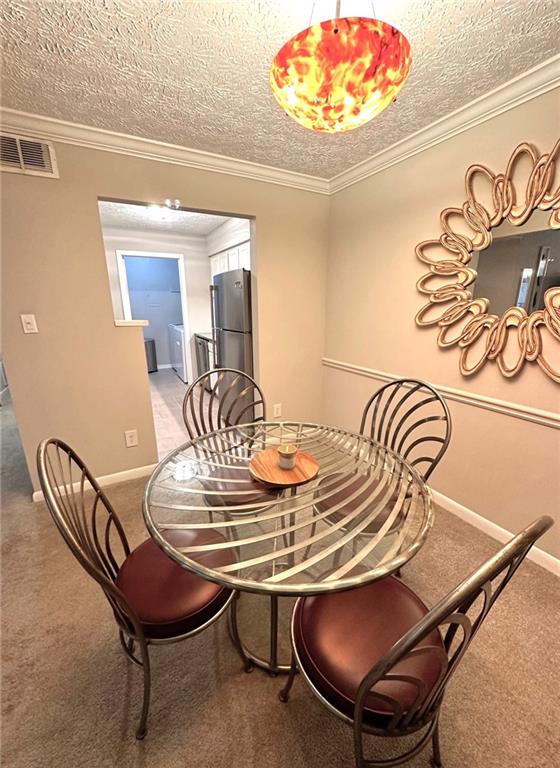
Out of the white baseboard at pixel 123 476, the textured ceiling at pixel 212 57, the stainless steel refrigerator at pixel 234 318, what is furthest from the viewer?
the stainless steel refrigerator at pixel 234 318

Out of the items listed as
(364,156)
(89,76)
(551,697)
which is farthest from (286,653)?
(364,156)

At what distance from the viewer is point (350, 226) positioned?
252cm

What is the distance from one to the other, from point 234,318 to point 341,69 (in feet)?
7.42

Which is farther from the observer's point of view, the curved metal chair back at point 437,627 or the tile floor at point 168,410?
the tile floor at point 168,410

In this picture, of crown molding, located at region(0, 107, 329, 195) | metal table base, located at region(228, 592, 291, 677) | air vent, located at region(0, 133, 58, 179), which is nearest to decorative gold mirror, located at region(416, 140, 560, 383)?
crown molding, located at region(0, 107, 329, 195)

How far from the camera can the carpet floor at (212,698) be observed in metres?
0.95

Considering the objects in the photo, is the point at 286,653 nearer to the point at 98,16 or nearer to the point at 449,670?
the point at 449,670

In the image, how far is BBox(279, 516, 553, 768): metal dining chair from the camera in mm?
548

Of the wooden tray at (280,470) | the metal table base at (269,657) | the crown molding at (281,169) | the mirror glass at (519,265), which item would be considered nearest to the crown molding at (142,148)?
the crown molding at (281,169)

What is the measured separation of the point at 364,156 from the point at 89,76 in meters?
1.69

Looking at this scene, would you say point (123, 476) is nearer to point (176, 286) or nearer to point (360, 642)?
point (360, 642)

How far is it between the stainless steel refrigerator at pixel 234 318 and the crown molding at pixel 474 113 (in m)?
1.31

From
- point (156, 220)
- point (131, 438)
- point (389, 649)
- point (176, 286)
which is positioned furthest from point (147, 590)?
point (176, 286)

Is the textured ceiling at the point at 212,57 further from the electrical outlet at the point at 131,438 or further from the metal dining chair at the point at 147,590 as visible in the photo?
the electrical outlet at the point at 131,438
